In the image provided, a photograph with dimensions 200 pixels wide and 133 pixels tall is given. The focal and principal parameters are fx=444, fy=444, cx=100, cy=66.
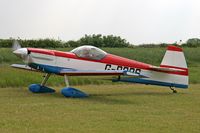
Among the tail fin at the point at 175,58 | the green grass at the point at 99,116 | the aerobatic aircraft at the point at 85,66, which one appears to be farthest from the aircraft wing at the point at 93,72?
the tail fin at the point at 175,58

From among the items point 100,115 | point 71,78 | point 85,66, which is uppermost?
point 85,66

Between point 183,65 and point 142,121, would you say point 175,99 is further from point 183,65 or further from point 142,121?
point 142,121

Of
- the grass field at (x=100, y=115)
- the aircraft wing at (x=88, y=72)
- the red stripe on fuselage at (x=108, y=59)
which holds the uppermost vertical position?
the red stripe on fuselage at (x=108, y=59)

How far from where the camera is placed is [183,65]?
16344mm

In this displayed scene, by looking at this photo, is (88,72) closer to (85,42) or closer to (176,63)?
(176,63)

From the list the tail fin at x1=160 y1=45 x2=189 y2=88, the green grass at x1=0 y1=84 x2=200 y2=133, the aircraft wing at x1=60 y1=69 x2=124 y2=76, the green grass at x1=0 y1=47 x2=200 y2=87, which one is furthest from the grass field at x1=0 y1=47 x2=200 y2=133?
the green grass at x1=0 y1=47 x2=200 y2=87

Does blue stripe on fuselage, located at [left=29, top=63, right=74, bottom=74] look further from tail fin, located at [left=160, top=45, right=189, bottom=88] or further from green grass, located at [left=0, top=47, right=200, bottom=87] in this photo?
tail fin, located at [left=160, top=45, right=189, bottom=88]

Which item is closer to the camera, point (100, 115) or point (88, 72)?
point (100, 115)

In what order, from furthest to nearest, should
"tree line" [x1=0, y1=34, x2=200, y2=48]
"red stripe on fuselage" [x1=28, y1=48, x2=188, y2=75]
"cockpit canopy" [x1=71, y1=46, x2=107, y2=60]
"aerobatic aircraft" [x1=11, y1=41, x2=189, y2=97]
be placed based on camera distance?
"tree line" [x1=0, y1=34, x2=200, y2=48] < "cockpit canopy" [x1=71, y1=46, x2=107, y2=60] < "red stripe on fuselage" [x1=28, y1=48, x2=188, y2=75] < "aerobatic aircraft" [x1=11, y1=41, x2=189, y2=97]

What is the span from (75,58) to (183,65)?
13.9 feet

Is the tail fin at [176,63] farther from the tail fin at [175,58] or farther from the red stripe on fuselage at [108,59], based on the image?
the red stripe on fuselage at [108,59]

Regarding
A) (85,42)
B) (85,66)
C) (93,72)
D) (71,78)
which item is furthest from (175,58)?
(85,42)

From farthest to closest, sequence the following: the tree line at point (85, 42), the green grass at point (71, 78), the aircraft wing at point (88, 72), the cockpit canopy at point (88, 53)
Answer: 1. the tree line at point (85, 42)
2. the green grass at point (71, 78)
3. the cockpit canopy at point (88, 53)
4. the aircraft wing at point (88, 72)

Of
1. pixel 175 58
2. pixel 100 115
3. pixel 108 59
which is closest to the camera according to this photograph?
pixel 100 115
